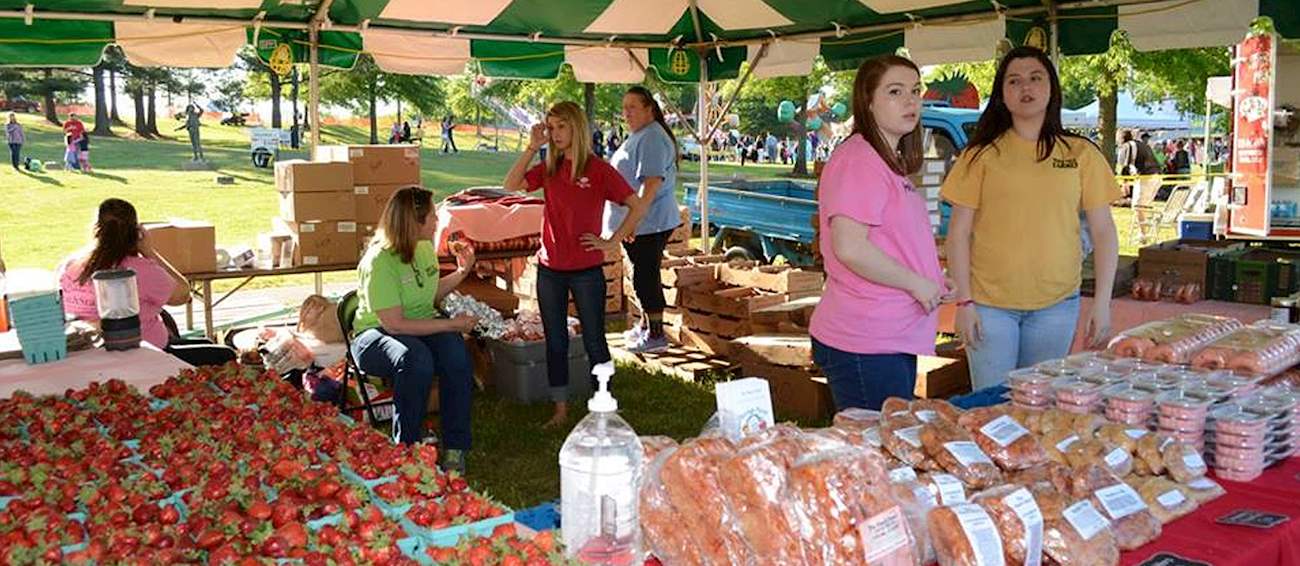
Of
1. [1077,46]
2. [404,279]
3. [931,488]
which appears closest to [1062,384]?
[931,488]

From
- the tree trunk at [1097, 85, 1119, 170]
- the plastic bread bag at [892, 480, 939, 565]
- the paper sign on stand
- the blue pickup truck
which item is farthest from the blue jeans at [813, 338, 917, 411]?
the tree trunk at [1097, 85, 1119, 170]

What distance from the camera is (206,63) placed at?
21.4 feet

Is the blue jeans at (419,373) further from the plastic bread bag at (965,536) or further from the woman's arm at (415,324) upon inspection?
the plastic bread bag at (965,536)

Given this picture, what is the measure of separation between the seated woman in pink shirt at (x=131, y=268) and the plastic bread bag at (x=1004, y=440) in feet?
10.9

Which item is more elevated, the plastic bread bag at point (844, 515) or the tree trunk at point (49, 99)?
the tree trunk at point (49, 99)

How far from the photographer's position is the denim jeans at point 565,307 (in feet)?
17.6

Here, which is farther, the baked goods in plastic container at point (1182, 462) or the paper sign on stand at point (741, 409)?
the baked goods in plastic container at point (1182, 462)

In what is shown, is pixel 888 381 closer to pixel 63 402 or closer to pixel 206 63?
pixel 63 402

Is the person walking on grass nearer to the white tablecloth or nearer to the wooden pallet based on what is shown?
the wooden pallet

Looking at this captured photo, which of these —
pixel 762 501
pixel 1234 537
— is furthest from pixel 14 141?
pixel 1234 537

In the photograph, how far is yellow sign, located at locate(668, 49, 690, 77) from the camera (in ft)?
27.6

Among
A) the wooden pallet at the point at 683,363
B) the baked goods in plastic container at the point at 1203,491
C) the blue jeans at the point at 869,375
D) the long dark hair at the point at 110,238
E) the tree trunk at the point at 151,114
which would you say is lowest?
the wooden pallet at the point at 683,363

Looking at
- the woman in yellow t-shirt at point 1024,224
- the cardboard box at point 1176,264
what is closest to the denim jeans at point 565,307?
the woman in yellow t-shirt at point 1024,224

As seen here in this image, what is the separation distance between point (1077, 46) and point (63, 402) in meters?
5.26
